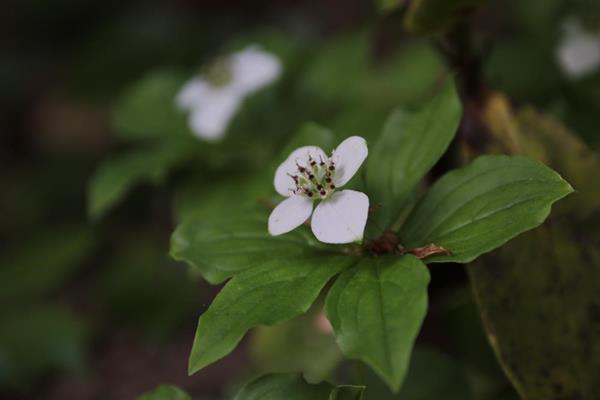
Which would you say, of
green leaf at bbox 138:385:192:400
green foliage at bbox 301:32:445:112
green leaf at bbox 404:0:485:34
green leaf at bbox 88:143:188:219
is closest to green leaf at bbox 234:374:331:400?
green leaf at bbox 138:385:192:400

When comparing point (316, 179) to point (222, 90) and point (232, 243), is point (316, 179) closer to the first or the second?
point (232, 243)

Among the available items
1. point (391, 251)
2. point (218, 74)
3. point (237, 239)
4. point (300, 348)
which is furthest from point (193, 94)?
point (391, 251)

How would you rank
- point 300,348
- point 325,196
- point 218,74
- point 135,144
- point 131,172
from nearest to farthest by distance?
point 325,196 < point 300,348 < point 131,172 < point 218,74 < point 135,144

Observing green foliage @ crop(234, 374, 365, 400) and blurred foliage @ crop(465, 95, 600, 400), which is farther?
blurred foliage @ crop(465, 95, 600, 400)

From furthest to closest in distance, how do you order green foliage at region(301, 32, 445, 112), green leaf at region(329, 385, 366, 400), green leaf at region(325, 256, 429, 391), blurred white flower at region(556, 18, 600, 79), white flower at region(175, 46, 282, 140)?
green foliage at region(301, 32, 445, 112) < white flower at region(175, 46, 282, 140) < blurred white flower at region(556, 18, 600, 79) < green leaf at region(329, 385, 366, 400) < green leaf at region(325, 256, 429, 391)

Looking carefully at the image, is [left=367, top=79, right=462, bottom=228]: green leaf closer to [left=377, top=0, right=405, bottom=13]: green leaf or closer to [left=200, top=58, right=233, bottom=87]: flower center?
[left=377, top=0, right=405, bottom=13]: green leaf

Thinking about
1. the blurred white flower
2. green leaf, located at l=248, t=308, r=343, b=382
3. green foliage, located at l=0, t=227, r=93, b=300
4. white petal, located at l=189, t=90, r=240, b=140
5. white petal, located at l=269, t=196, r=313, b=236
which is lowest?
green foliage, located at l=0, t=227, r=93, b=300

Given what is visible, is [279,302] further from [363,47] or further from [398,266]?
[363,47]
